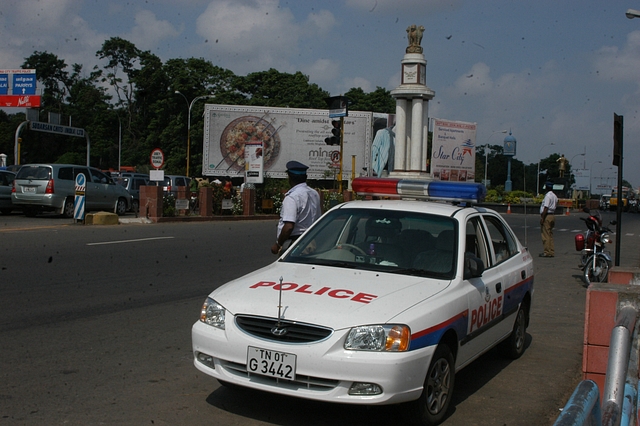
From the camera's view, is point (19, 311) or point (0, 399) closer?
point (0, 399)

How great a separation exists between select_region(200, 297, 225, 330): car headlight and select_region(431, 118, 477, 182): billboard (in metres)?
40.1

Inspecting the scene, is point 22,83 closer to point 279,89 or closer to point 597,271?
point 279,89

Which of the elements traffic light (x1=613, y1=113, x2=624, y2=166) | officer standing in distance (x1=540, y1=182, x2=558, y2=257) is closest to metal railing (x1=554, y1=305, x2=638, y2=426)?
traffic light (x1=613, y1=113, x2=624, y2=166)

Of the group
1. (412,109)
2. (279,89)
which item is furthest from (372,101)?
(412,109)

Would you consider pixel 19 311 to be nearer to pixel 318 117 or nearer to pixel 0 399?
pixel 0 399

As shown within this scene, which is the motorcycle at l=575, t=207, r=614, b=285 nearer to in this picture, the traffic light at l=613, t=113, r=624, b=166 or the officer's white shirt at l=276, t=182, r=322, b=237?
the traffic light at l=613, t=113, r=624, b=166

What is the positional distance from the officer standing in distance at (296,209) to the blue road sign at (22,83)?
123 ft

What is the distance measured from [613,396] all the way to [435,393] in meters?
2.21

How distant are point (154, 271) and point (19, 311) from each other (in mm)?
3510

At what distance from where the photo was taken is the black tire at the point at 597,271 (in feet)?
39.2

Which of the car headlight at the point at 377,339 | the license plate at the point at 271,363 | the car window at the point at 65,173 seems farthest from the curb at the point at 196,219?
the car headlight at the point at 377,339

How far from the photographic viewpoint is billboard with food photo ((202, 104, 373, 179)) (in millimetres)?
41906

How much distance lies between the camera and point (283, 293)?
4727mm

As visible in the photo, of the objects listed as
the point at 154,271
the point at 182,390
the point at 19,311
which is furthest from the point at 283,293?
the point at 154,271
